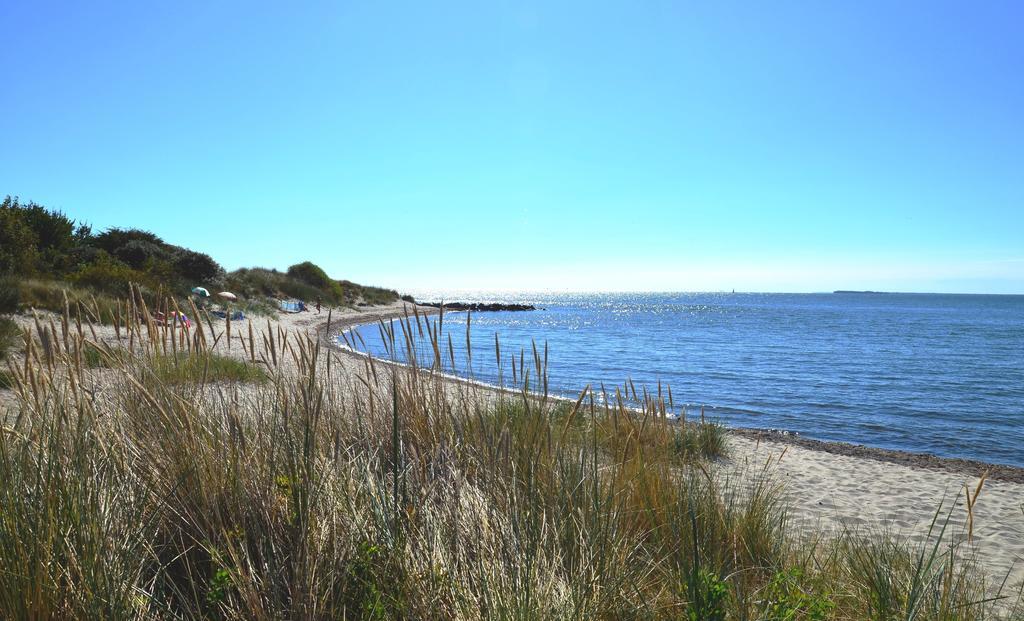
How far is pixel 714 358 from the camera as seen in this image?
24.3 m

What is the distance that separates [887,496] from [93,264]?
2327 centimetres

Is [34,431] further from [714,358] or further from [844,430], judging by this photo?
[714,358]

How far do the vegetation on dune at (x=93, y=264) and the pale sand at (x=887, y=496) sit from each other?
8.29 m

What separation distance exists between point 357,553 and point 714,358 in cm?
2400

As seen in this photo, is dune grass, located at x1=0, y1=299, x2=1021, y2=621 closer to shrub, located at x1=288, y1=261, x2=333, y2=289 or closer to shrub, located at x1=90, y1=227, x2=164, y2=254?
shrub, located at x1=90, y1=227, x2=164, y2=254

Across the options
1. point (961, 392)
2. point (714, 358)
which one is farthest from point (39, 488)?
point (714, 358)

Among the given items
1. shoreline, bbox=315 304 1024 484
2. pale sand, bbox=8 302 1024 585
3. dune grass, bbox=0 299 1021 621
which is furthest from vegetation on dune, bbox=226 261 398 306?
dune grass, bbox=0 299 1021 621

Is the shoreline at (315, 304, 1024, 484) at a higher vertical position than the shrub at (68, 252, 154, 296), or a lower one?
lower

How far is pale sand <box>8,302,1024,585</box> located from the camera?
5348 mm

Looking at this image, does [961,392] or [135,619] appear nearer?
[135,619]

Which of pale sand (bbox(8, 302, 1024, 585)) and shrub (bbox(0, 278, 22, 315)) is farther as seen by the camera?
shrub (bbox(0, 278, 22, 315))

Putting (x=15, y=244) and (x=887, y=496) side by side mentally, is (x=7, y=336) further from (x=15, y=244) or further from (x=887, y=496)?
(x=887, y=496)

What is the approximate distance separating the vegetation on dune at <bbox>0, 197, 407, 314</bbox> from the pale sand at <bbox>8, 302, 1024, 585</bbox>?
327 inches

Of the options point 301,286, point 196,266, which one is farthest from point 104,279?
point 301,286
